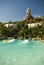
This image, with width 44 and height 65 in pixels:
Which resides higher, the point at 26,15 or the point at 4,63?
the point at 26,15

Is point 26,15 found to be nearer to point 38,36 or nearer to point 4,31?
point 4,31

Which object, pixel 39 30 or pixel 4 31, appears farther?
pixel 4 31

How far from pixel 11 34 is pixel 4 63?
16421mm

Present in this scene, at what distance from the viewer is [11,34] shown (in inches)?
886

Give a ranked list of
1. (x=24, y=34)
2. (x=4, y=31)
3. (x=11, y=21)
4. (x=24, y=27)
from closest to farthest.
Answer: (x=24, y=34) < (x=4, y=31) < (x=24, y=27) < (x=11, y=21)

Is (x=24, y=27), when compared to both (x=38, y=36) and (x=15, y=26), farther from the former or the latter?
(x=38, y=36)

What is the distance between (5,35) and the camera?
2223 cm

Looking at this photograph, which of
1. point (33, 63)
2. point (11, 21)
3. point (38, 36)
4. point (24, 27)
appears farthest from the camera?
point (11, 21)

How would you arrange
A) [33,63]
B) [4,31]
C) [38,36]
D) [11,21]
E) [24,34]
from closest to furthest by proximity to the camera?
[33,63], [38,36], [24,34], [4,31], [11,21]

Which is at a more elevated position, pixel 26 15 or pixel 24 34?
pixel 26 15

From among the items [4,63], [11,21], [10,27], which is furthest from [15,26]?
[4,63]

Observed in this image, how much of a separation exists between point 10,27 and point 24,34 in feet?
16.8

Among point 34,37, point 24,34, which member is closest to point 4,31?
point 24,34

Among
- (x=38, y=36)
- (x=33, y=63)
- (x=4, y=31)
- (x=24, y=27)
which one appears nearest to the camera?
(x=33, y=63)
